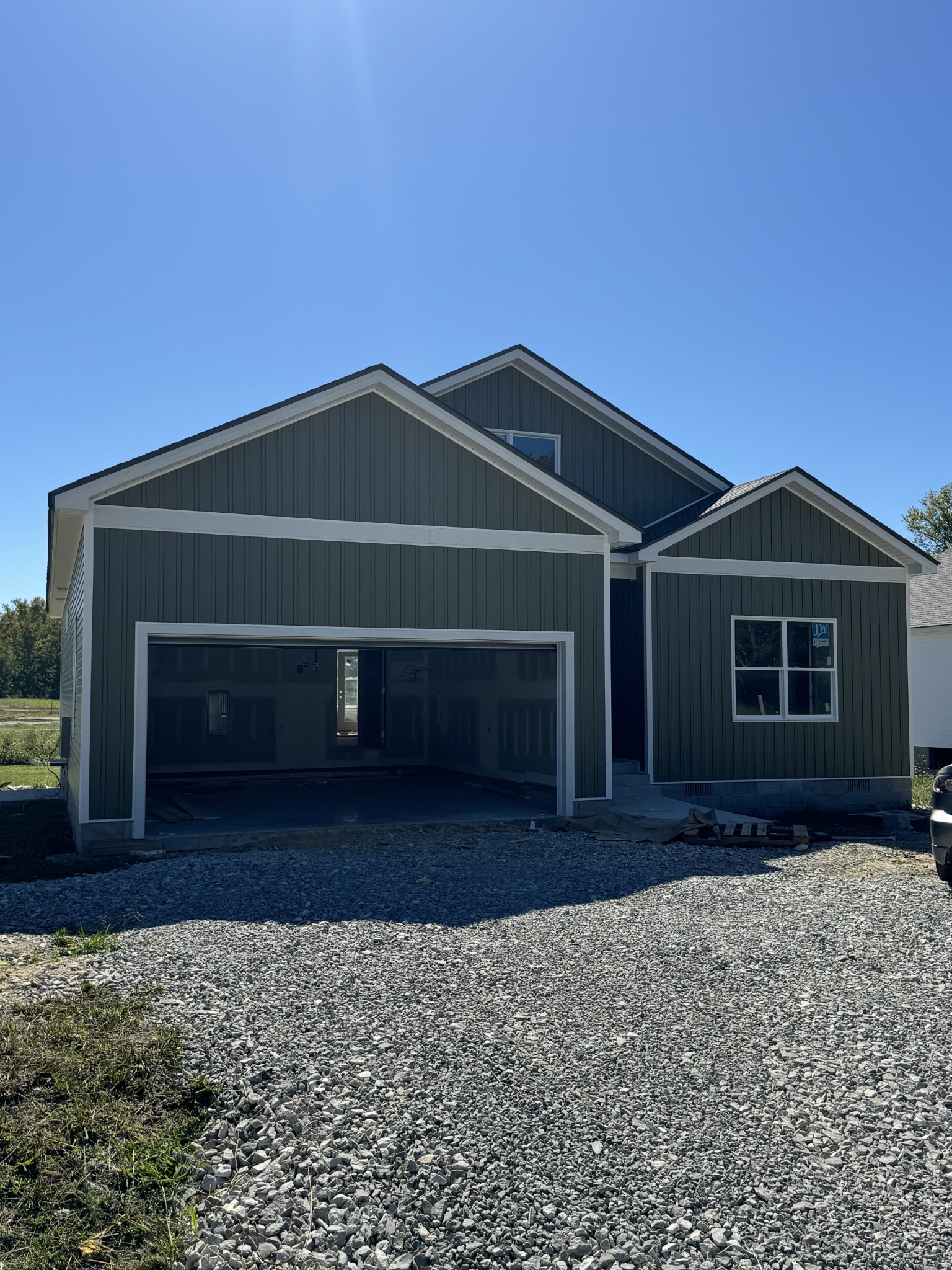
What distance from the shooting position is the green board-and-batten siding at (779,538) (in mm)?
14797

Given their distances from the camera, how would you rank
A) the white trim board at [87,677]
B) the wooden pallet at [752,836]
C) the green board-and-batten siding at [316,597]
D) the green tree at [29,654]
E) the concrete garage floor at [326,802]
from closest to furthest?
the white trim board at [87,677] < the green board-and-batten siding at [316,597] < the wooden pallet at [752,836] < the concrete garage floor at [326,802] < the green tree at [29,654]

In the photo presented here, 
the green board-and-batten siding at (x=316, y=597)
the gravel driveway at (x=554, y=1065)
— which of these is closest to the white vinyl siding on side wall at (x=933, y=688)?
the green board-and-batten siding at (x=316, y=597)

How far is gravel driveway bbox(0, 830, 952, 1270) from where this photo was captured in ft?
11.5

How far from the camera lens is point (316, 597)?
38.3 ft

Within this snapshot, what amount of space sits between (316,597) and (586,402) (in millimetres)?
7570

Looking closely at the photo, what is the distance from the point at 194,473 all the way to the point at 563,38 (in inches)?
262

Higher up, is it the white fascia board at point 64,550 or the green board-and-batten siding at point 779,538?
the green board-and-batten siding at point 779,538

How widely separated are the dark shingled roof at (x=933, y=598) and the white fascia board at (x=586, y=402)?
7.30 metres

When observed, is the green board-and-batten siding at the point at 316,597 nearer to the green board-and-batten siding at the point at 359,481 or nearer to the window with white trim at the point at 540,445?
the green board-and-batten siding at the point at 359,481

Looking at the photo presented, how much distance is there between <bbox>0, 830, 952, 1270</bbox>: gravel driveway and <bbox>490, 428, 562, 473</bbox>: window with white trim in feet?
32.3

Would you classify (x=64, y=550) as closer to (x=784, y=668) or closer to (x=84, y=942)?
(x=84, y=942)

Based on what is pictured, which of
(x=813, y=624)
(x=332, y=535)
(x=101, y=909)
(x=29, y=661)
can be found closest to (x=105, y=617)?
(x=332, y=535)

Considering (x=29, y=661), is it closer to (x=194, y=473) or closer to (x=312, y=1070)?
(x=194, y=473)

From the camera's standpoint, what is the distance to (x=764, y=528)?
15.0 meters
